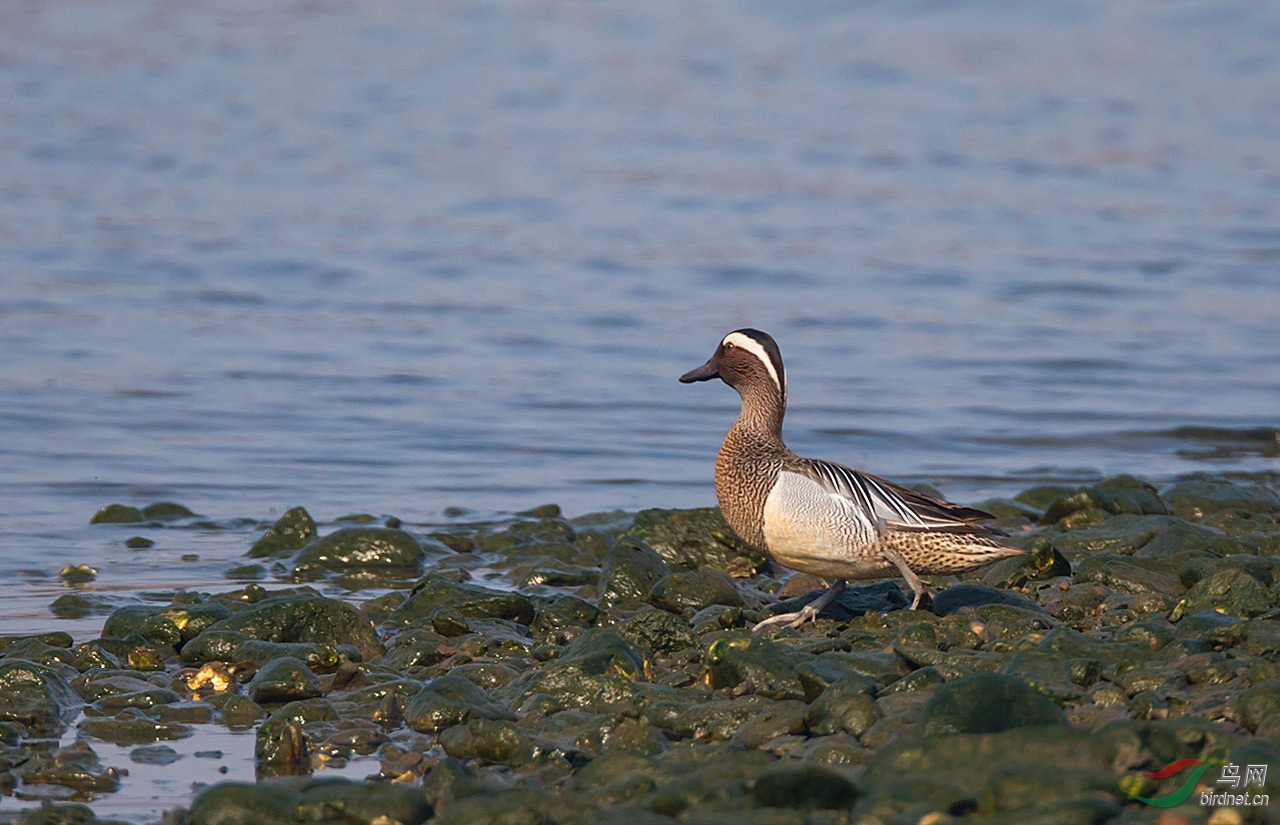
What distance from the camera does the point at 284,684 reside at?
20.2 feet

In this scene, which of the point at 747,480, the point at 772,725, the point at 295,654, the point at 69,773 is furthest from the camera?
the point at 747,480

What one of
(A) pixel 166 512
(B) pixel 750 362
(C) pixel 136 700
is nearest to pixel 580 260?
(A) pixel 166 512

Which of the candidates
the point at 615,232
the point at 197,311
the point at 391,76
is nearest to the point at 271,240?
the point at 197,311

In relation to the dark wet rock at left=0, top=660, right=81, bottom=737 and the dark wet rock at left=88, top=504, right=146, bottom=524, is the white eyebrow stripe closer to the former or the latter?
the dark wet rock at left=0, top=660, right=81, bottom=737

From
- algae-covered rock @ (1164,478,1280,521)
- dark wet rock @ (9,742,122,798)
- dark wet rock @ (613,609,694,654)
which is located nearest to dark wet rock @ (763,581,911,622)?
dark wet rock @ (613,609,694,654)

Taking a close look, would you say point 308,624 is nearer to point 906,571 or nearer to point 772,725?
point 772,725

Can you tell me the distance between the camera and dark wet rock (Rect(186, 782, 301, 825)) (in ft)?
15.0

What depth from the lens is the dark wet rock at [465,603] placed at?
285 inches

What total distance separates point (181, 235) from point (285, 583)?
1065cm

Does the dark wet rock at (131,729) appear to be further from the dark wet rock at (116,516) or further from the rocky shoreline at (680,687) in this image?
the dark wet rock at (116,516)

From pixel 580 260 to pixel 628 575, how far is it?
33.9ft

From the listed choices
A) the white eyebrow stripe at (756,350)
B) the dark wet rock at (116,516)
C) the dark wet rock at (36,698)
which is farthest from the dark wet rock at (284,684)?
the dark wet rock at (116,516)

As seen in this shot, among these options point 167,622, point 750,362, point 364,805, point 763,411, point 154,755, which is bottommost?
point 154,755

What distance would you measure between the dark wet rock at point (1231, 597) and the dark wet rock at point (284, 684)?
373cm
